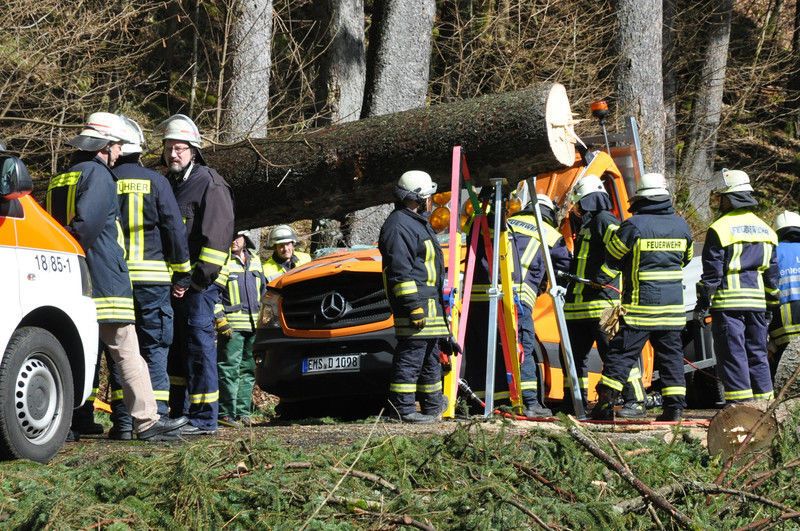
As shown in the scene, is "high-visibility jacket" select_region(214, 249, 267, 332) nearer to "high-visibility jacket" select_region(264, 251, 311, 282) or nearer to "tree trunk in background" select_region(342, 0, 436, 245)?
"high-visibility jacket" select_region(264, 251, 311, 282)

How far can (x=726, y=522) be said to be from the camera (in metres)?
5.19

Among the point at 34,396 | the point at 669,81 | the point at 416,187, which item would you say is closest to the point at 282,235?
the point at 416,187

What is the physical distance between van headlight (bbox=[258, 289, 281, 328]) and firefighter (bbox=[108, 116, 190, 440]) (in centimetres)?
191

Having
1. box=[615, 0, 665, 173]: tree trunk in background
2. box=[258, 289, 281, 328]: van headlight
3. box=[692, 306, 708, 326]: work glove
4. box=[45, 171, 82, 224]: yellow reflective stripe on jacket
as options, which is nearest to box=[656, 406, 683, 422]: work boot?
box=[692, 306, 708, 326]: work glove

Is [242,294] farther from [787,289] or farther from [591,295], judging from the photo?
[787,289]

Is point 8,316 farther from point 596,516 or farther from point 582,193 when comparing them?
point 582,193

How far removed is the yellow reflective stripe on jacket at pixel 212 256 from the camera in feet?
25.4

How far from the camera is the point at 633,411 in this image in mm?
10156

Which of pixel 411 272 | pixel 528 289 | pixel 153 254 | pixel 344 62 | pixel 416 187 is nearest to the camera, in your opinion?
pixel 153 254

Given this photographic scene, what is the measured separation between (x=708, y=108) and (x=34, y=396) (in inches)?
723

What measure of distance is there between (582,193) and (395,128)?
2302mm

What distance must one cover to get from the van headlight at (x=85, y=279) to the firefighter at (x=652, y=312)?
408cm

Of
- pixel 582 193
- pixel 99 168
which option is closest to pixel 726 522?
pixel 99 168

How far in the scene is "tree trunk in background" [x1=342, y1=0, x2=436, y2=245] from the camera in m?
14.5
